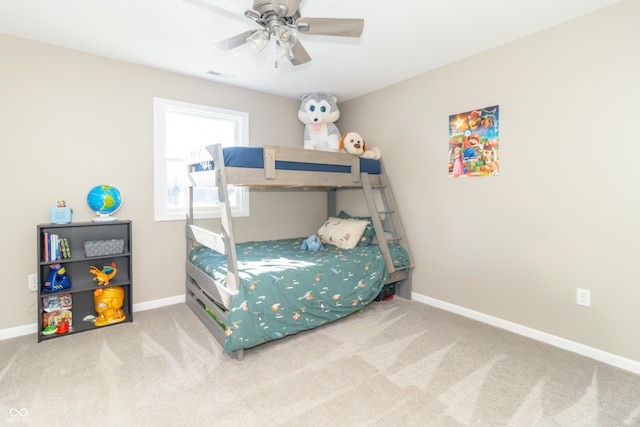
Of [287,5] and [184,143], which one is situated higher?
[287,5]

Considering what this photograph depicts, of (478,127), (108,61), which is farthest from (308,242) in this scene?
(108,61)

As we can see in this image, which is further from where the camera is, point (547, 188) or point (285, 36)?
point (547, 188)

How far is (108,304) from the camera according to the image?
2.71 m

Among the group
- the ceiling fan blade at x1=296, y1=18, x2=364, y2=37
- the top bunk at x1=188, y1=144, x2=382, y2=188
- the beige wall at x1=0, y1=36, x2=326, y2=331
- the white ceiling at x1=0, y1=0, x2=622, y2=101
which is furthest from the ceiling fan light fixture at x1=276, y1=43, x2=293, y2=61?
the beige wall at x1=0, y1=36, x2=326, y2=331

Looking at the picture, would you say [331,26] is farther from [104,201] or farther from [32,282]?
[32,282]

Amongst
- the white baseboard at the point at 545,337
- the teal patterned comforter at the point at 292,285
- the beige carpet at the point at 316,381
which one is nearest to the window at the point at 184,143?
the teal patterned comforter at the point at 292,285

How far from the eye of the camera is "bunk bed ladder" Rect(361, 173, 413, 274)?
3160mm

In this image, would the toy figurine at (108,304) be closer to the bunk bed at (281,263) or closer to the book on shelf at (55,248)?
the book on shelf at (55,248)

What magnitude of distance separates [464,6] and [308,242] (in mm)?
2344

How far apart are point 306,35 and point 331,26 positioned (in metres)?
0.68

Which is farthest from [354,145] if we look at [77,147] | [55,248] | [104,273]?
[55,248]

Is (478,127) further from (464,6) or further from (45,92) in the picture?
(45,92)

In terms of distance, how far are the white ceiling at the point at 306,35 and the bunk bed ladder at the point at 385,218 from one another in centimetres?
116

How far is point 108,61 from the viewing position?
282 cm
